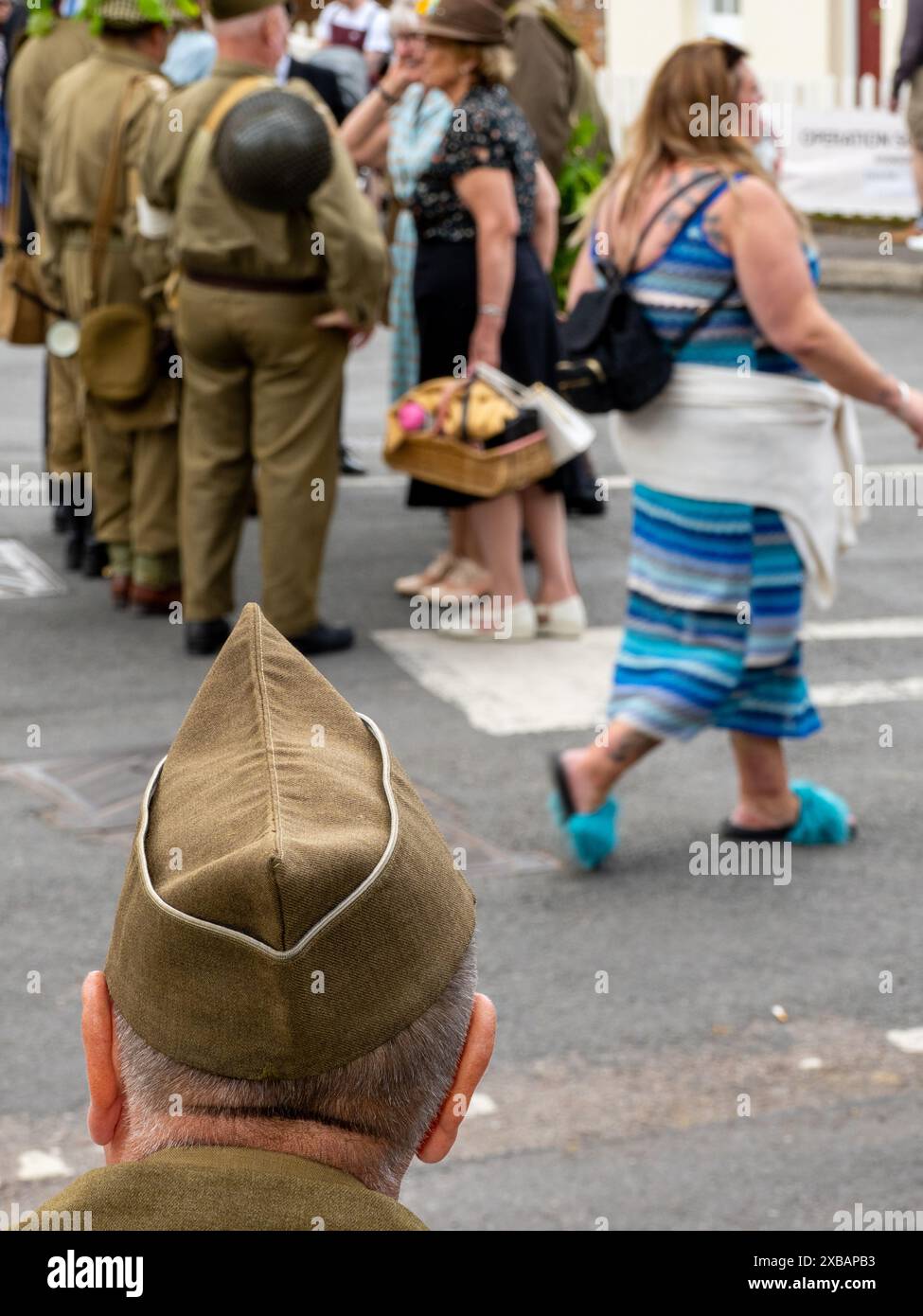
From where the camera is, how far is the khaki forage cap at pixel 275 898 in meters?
1.52

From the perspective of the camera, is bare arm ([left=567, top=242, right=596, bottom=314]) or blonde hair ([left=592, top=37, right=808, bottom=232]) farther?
bare arm ([left=567, top=242, right=596, bottom=314])

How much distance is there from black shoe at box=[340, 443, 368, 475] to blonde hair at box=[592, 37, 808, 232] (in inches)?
221

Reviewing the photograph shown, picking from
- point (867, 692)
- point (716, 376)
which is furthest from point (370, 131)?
point (716, 376)

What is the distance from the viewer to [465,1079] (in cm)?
174

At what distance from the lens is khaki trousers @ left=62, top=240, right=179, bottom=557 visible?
314 inches

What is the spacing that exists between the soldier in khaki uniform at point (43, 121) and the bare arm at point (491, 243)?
199 centimetres

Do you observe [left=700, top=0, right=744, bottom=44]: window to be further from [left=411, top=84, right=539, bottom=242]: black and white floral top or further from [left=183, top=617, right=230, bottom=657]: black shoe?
[left=183, top=617, right=230, bottom=657]: black shoe

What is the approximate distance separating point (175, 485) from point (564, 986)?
3784 millimetres

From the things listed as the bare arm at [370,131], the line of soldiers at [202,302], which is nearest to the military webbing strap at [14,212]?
the line of soldiers at [202,302]

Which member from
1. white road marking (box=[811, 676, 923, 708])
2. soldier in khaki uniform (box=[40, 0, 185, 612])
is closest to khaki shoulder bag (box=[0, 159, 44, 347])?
soldier in khaki uniform (box=[40, 0, 185, 612])

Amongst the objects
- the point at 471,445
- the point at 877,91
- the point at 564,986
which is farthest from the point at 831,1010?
the point at 877,91

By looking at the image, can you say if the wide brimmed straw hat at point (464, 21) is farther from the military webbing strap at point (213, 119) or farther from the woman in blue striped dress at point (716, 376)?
the woman in blue striped dress at point (716, 376)

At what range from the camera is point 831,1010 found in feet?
15.3

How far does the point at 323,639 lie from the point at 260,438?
760mm
